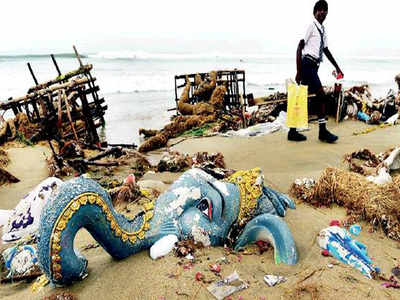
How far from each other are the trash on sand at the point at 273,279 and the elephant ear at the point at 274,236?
21 cm

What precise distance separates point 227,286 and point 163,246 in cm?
62

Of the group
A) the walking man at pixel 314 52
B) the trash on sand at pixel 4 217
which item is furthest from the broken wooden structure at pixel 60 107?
the walking man at pixel 314 52

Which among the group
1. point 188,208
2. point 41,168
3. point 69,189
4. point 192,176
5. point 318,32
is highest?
point 318,32

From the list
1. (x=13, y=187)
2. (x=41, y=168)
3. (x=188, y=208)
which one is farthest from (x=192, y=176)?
(x=41, y=168)

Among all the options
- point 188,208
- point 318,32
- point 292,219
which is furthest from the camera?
point 318,32

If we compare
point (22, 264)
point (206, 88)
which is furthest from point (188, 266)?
point (206, 88)

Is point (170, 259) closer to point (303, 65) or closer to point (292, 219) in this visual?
point (292, 219)

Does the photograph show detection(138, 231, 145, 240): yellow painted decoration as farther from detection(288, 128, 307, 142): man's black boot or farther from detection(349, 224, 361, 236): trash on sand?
detection(288, 128, 307, 142): man's black boot

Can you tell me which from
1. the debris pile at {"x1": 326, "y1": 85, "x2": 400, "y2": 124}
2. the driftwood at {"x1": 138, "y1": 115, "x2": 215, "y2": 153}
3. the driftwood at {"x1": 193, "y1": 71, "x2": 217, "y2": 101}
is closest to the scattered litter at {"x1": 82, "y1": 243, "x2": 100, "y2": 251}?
the driftwood at {"x1": 138, "y1": 115, "x2": 215, "y2": 153}

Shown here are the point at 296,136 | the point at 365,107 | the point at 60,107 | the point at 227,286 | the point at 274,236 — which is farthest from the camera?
the point at 365,107

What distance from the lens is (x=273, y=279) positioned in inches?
99.2

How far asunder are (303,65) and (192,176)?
433cm

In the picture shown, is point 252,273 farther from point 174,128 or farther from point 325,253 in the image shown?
point 174,128

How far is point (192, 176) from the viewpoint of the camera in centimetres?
317
